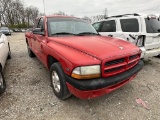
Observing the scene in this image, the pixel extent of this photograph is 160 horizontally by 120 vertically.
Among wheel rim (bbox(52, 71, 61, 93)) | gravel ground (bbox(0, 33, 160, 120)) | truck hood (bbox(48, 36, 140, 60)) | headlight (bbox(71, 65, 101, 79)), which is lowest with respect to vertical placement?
gravel ground (bbox(0, 33, 160, 120))

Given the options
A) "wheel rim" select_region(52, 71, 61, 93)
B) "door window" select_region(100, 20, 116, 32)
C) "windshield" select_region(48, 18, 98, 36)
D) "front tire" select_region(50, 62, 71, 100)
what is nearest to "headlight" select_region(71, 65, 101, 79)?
"front tire" select_region(50, 62, 71, 100)

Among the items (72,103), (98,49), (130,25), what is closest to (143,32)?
(130,25)

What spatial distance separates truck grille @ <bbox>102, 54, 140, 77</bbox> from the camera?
233 cm

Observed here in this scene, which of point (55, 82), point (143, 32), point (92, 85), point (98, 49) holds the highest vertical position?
point (143, 32)

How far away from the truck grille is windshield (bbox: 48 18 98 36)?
1.44 metres

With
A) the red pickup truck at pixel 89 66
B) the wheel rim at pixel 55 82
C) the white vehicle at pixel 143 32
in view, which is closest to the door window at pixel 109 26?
the white vehicle at pixel 143 32

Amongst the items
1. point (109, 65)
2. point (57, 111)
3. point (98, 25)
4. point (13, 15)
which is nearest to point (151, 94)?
point (109, 65)

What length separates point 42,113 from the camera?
263cm

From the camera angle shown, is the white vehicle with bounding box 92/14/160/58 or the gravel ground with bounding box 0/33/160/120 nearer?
the gravel ground with bounding box 0/33/160/120

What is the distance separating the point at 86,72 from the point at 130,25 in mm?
3368

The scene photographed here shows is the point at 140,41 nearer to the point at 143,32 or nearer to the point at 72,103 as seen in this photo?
the point at 143,32

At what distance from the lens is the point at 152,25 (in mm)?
4574

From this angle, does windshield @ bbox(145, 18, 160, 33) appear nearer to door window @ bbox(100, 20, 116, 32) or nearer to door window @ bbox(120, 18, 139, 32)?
door window @ bbox(120, 18, 139, 32)

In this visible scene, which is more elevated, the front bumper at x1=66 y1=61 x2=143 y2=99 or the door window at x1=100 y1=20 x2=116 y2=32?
the door window at x1=100 y1=20 x2=116 y2=32
